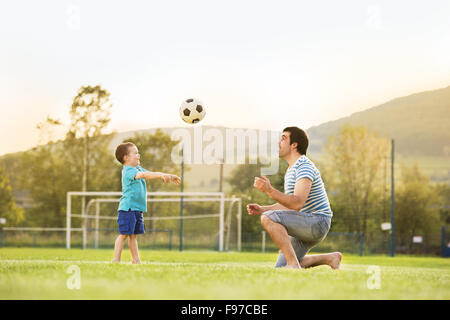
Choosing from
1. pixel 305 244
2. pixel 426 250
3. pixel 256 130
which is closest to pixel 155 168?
pixel 256 130

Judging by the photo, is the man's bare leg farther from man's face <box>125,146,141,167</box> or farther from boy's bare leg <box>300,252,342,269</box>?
man's face <box>125,146,141,167</box>

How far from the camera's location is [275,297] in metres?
3.49

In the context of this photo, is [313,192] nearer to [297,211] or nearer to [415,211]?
[297,211]

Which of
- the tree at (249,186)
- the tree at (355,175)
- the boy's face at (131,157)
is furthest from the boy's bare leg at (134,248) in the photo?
the tree at (355,175)

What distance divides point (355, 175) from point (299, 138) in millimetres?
21838

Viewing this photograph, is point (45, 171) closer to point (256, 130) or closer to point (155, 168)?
point (155, 168)

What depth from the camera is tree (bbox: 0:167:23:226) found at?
85.8 feet

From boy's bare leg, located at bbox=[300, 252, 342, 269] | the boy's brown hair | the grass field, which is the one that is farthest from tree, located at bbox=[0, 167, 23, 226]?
the grass field

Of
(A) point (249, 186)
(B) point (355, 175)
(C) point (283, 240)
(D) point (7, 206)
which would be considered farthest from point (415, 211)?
(C) point (283, 240)

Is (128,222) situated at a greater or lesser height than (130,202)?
lesser

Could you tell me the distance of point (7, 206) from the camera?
26500 mm

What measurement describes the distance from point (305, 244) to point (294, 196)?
75 centimetres

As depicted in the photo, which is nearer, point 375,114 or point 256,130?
point 256,130

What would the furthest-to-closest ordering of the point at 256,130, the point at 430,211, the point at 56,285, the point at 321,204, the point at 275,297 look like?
the point at 430,211 → the point at 256,130 → the point at 321,204 → the point at 56,285 → the point at 275,297
